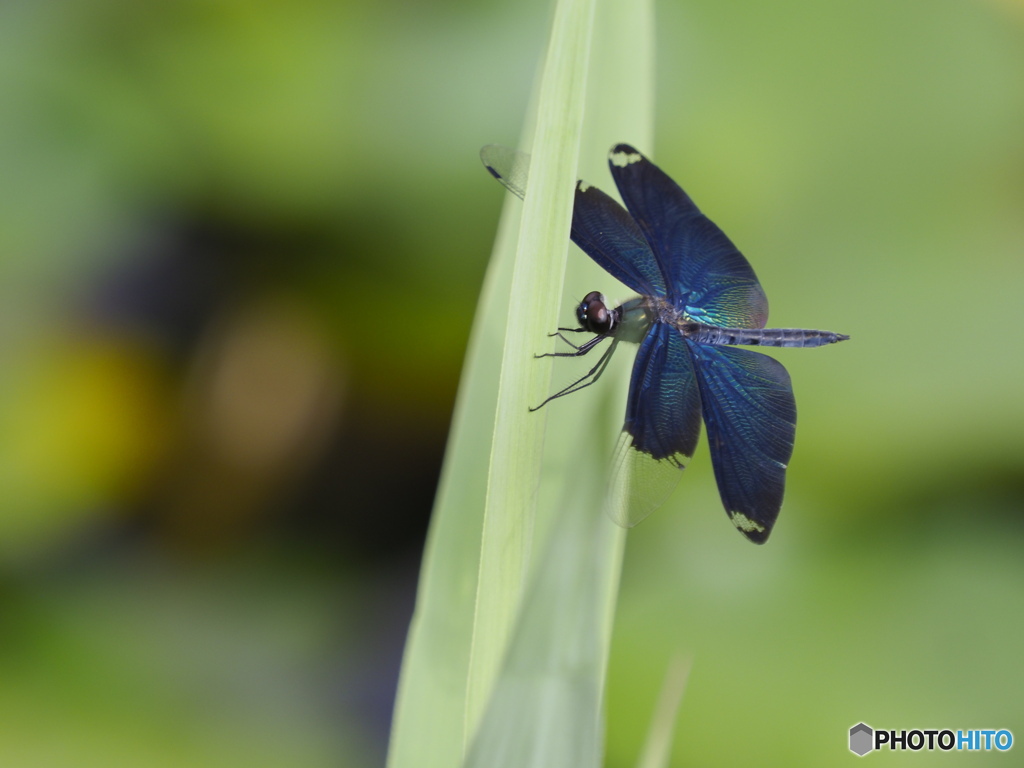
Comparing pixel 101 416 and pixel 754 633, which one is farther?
pixel 101 416

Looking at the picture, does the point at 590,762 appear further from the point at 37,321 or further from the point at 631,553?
the point at 37,321

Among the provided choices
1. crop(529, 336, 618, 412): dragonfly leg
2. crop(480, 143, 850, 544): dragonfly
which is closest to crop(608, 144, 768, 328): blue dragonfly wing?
crop(480, 143, 850, 544): dragonfly

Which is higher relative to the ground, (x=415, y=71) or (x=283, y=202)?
(x=415, y=71)

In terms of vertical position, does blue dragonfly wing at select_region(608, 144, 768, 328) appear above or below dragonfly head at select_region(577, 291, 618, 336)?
above

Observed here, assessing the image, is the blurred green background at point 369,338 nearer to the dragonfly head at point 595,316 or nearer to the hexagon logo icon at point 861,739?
the hexagon logo icon at point 861,739

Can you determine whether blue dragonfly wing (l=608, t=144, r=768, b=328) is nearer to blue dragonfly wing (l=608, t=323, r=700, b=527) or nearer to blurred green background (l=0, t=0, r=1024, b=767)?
blue dragonfly wing (l=608, t=323, r=700, b=527)

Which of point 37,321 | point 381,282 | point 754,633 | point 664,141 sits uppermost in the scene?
point 664,141

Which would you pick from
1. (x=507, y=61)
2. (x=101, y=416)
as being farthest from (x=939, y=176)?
(x=101, y=416)
